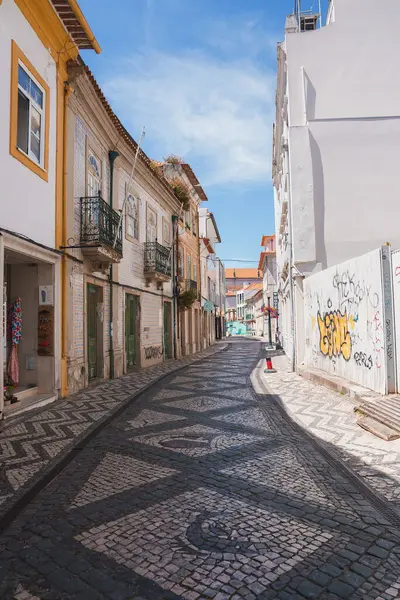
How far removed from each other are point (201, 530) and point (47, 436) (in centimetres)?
331

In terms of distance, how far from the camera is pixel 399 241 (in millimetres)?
13680

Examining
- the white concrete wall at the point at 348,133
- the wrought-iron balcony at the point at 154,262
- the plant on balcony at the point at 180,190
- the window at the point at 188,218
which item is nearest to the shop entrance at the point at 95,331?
the wrought-iron balcony at the point at 154,262

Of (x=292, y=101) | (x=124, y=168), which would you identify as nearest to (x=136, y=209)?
(x=124, y=168)

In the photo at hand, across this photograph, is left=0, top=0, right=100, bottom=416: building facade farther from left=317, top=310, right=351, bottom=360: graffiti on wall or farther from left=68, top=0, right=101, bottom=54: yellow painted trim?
left=317, top=310, right=351, bottom=360: graffiti on wall

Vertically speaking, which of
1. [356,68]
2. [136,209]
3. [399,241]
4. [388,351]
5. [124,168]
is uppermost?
[356,68]

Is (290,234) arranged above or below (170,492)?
above

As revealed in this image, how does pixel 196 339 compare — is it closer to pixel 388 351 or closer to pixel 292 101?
pixel 292 101

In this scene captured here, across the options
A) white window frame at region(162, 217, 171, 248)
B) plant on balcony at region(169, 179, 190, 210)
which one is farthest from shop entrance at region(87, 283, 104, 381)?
plant on balcony at region(169, 179, 190, 210)

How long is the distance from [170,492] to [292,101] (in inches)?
529

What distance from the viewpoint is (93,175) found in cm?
1095

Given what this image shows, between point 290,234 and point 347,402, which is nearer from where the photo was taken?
point 347,402

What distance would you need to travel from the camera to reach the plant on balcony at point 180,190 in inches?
820

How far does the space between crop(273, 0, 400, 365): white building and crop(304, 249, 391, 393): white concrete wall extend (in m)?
2.38

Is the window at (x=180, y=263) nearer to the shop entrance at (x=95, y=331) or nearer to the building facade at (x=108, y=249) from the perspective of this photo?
the building facade at (x=108, y=249)
